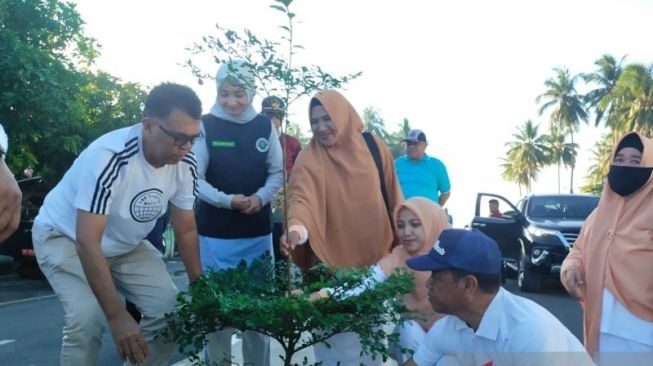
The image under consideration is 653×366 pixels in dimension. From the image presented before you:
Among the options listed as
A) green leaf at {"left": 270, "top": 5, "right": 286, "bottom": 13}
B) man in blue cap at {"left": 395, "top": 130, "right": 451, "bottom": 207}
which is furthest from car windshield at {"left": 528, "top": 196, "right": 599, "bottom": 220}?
green leaf at {"left": 270, "top": 5, "right": 286, "bottom": 13}

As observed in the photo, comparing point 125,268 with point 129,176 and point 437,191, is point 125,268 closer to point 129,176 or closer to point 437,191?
point 129,176

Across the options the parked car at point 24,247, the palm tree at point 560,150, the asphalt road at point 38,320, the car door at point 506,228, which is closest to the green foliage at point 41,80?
the parked car at point 24,247

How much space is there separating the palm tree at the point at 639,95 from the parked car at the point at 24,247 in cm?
3565

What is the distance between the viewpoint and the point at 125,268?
3.58 meters

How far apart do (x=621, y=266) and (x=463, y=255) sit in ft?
4.57

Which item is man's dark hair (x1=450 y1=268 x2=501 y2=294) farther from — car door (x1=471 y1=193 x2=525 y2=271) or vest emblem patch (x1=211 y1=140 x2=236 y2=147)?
car door (x1=471 y1=193 x2=525 y2=271)

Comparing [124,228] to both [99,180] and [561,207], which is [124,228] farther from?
[561,207]

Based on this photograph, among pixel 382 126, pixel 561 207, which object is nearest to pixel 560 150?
pixel 382 126

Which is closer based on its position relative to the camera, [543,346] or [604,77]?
[543,346]

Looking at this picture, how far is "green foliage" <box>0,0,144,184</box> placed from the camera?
12.6 metres

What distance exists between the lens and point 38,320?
9.30 metres

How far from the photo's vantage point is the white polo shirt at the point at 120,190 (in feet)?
10.2

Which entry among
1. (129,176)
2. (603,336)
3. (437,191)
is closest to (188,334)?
(129,176)

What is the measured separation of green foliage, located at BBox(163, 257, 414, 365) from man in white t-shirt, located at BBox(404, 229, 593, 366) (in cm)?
18
